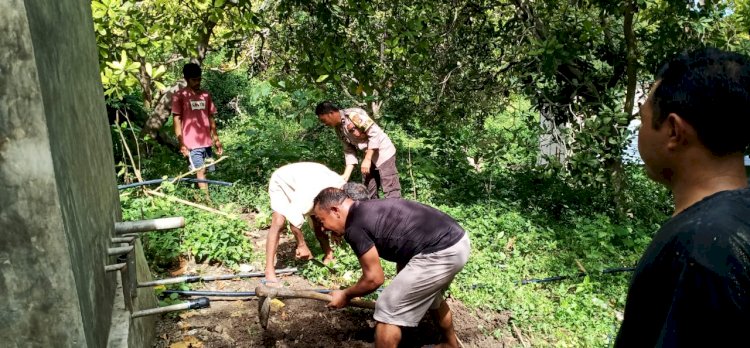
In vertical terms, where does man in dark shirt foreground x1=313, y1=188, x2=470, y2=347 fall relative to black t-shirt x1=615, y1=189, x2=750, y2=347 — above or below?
below

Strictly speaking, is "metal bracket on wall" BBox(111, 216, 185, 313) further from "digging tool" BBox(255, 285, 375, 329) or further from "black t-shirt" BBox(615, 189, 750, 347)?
"black t-shirt" BBox(615, 189, 750, 347)

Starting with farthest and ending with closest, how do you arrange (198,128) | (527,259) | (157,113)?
(157,113) < (198,128) < (527,259)

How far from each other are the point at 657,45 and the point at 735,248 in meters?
5.57

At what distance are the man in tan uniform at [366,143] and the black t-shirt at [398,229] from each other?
257cm

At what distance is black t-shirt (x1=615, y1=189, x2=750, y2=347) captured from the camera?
1092 millimetres

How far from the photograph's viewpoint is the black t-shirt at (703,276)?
3.58 ft

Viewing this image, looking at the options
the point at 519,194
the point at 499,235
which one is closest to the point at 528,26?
the point at 519,194

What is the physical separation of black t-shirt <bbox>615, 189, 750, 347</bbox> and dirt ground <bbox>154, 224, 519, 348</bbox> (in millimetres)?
3063

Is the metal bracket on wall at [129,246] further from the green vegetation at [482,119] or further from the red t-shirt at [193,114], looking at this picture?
the red t-shirt at [193,114]

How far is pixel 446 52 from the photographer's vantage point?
329 inches

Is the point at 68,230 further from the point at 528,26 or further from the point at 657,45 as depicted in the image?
the point at 528,26

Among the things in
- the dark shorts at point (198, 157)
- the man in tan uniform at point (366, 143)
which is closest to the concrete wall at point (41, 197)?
the man in tan uniform at point (366, 143)

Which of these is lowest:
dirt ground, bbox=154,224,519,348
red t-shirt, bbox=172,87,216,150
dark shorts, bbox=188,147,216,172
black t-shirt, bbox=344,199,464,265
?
dirt ground, bbox=154,224,519,348

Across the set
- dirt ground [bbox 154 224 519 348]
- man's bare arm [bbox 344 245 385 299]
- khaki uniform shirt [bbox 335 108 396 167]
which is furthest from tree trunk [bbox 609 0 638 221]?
man's bare arm [bbox 344 245 385 299]
